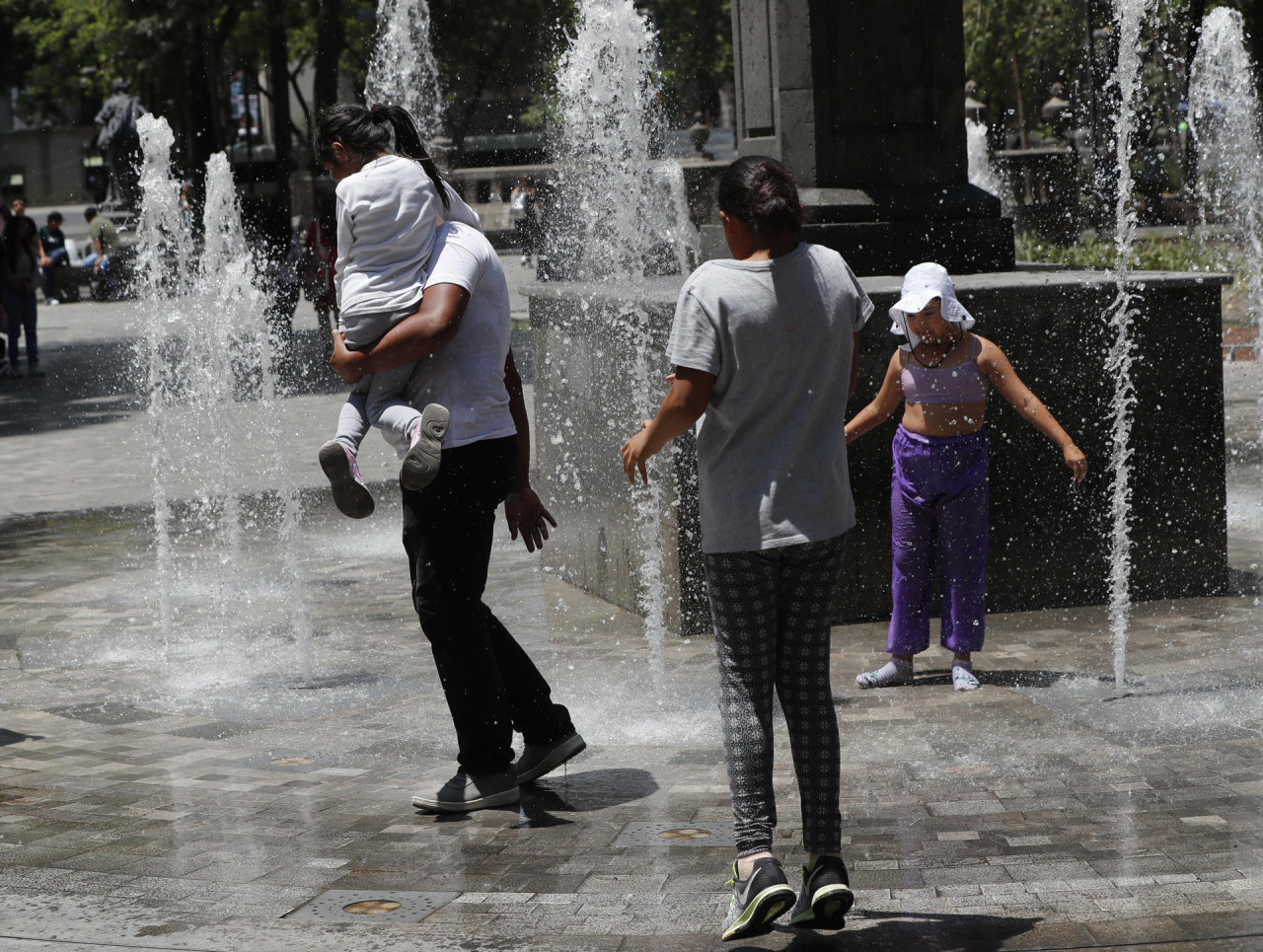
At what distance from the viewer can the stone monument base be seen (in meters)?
7.19

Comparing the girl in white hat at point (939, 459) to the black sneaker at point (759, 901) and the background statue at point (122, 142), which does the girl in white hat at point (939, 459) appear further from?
the background statue at point (122, 142)

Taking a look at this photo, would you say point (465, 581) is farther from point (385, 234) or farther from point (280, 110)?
point (280, 110)

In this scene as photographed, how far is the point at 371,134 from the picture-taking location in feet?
16.3

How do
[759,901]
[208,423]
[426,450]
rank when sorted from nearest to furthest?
[759,901] → [426,450] → [208,423]

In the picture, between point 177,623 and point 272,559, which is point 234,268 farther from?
point 177,623

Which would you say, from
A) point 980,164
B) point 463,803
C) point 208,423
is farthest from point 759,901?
point 980,164

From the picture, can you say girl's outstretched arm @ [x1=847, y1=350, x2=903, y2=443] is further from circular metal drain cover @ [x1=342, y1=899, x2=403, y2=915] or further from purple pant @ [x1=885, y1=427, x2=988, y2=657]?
circular metal drain cover @ [x1=342, y1=899, x2=403, y2=915]

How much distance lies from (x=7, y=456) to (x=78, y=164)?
77.1m

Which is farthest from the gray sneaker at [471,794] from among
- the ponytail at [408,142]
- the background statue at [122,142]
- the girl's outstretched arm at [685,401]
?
the background statue at [122,142]

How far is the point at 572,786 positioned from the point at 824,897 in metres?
1.58

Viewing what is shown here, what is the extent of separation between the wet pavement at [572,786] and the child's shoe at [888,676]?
104 mm

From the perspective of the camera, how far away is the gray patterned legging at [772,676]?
399cm

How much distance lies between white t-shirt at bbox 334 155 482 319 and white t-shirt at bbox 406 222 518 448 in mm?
69

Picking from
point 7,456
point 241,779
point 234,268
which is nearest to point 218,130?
point 234,268
